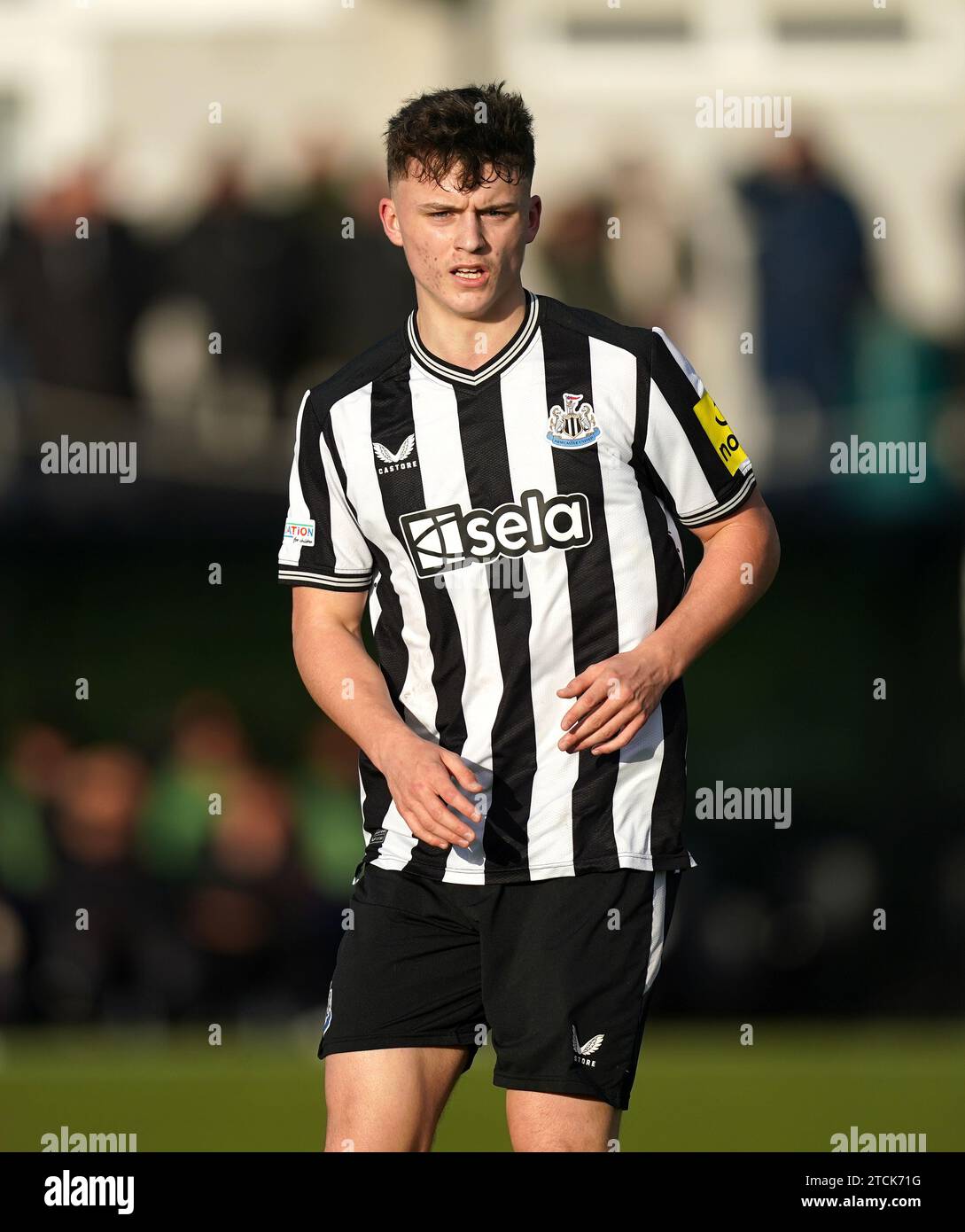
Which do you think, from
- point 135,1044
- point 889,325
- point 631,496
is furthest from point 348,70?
point 631,496

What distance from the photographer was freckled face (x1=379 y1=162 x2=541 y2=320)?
11.2 feet

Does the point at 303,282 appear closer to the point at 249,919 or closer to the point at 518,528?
the point at 249,919

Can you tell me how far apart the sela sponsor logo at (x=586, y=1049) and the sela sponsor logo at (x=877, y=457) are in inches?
184

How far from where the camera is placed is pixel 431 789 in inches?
128

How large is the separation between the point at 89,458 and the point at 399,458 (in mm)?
4382

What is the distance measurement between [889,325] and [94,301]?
324 centimetres

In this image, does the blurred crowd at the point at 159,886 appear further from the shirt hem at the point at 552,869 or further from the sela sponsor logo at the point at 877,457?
the shirt hem at the point at 552,869

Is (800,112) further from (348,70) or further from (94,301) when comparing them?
(94,301)

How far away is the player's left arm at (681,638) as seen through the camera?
3273 millimetres

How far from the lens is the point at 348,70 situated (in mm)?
11586

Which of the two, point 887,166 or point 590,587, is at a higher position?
point 887,166

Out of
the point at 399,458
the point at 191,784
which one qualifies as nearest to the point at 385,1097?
the point at 399,458
